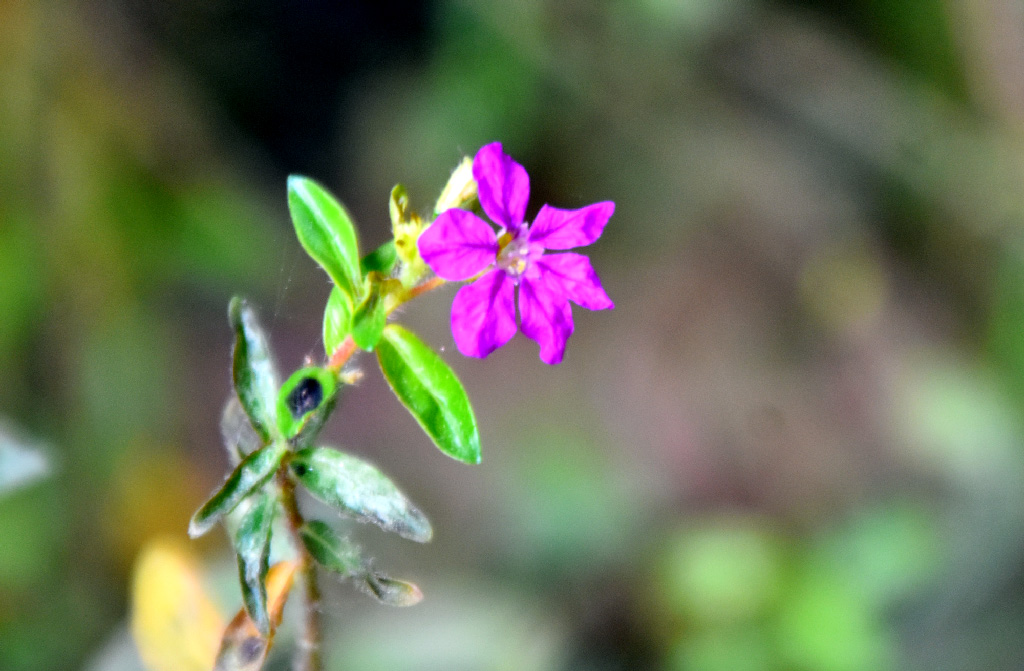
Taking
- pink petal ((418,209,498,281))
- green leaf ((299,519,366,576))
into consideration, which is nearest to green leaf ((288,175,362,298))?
pink petal ((418,209,498,281))

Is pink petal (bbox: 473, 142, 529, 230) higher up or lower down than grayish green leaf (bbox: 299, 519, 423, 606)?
higher up

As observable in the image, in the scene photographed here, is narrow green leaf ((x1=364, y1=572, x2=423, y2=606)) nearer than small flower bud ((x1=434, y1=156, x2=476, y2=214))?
Yes

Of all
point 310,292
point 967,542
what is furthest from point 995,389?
point 310,292

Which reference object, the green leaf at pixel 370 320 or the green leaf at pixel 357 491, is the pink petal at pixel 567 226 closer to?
the green leaf at pixel 370 320

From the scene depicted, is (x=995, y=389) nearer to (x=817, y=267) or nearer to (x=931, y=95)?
(x=817, y=267)

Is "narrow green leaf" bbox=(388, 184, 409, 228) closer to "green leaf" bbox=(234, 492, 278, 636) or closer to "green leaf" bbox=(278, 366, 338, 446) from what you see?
"green leaf" bbox=(278, 366, 338, 446)

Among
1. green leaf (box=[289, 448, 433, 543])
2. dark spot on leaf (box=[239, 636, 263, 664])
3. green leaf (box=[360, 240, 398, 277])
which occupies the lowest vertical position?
dark spot on leaf (box=[239, 636, 263, 664])
